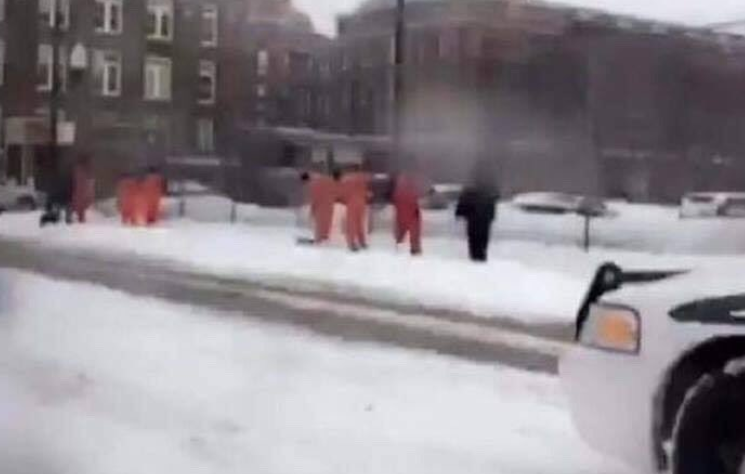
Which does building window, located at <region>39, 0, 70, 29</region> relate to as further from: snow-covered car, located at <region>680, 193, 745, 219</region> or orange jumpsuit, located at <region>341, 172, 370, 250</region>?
orange jumpsuit, located at <region>341, 172, 370, 250</region>

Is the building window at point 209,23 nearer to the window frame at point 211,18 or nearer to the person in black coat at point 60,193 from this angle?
the window frame at point 211,18

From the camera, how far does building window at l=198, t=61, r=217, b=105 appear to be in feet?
11.1

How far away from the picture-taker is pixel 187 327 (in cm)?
488

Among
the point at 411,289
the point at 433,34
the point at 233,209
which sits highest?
the point at 433,34

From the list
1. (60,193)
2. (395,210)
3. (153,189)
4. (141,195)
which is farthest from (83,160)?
(395,210)

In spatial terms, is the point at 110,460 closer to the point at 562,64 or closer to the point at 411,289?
the point at 562,64

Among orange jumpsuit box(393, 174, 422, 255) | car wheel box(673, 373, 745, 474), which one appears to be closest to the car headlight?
car wheel box(673, 373, 745, 474)

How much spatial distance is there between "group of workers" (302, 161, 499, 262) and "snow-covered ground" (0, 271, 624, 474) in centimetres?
109

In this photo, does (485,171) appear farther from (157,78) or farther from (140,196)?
(140,196)

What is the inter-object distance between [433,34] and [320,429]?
3.64 ft

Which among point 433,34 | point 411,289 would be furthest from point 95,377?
point 411,289

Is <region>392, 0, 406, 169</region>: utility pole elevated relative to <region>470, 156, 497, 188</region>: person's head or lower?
elevated

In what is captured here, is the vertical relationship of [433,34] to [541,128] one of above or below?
above

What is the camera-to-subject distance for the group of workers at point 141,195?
4359mm
